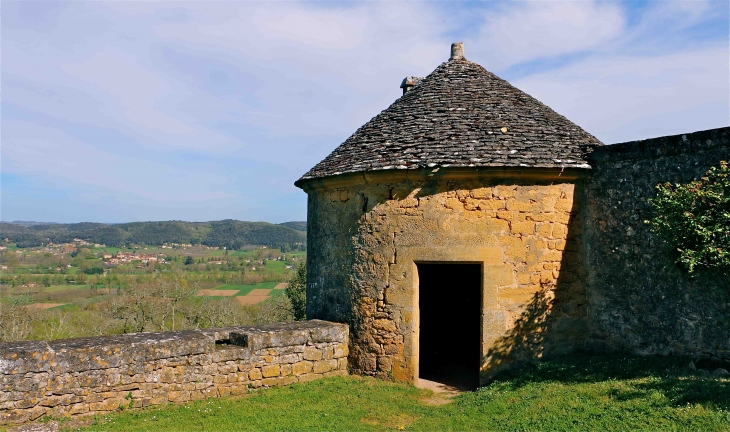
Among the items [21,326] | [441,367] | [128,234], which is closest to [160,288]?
[21,326]

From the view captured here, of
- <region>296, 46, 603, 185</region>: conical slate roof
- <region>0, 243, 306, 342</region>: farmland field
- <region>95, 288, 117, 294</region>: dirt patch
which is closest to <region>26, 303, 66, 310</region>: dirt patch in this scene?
<region>0, 243, 306, 342</region>: farmland field

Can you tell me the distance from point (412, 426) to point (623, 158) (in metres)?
4.36

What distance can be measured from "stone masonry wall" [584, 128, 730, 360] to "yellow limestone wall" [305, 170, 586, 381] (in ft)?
1.05

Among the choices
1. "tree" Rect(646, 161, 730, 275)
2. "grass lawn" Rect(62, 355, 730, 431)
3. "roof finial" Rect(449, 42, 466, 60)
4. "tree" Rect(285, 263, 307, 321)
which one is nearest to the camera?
"grass lawn" Rect(62, 355, 730, 431)

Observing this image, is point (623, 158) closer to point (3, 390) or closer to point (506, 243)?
point (506, 243)

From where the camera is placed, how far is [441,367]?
877 centimetres

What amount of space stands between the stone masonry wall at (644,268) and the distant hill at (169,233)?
59.1m

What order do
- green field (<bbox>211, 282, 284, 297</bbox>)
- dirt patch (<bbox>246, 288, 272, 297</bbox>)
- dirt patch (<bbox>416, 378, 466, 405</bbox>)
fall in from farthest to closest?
green field (<bbox>211, 282, 284, 297</bbox>) → dirt patch (<bbox>246, 288, 272, 297</bbox>) → dirt patch (<bbox>416, 378, 466, 405</bbox>)

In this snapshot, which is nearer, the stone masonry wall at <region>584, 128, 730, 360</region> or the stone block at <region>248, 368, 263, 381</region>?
the stone masonry wall at <region>584, 128, 730, 360</region>

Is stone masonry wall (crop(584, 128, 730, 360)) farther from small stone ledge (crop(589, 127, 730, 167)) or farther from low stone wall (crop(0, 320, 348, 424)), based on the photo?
low stone wall (crop(0, 320, 348, 424))

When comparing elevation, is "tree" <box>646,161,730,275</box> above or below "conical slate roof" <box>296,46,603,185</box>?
below

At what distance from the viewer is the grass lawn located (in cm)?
471

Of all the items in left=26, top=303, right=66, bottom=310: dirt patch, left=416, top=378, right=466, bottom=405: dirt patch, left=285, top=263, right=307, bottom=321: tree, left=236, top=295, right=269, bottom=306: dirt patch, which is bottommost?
left=236, top=295, right=269, bottom=306: dirt patch

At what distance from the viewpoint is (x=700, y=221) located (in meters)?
5.41
